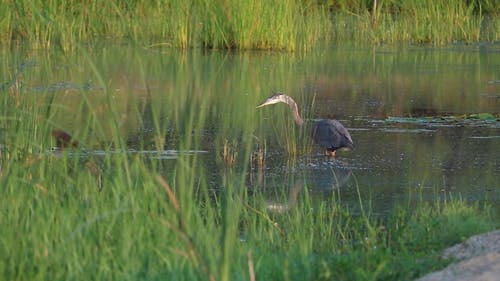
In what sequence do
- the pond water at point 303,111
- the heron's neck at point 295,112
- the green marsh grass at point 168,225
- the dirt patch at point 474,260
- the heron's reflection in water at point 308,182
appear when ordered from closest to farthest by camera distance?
the dirt patch at point 474,260, the green marsh grass at point 168,225, the heron's reflection in water at point 308,182, the pond water at point 303,111, the heron's neck at point 295,112

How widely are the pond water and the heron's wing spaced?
112mm

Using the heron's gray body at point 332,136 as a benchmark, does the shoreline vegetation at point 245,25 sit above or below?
above

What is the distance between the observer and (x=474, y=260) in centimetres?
387

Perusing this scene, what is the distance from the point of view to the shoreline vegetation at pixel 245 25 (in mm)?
13609

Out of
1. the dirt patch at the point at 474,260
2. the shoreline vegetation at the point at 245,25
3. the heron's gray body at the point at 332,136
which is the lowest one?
the dirt patch at the point at 474,260

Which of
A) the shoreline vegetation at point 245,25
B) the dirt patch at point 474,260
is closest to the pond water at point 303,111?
the shoreline vegetation at point 245,25

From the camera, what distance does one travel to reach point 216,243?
13.6ft

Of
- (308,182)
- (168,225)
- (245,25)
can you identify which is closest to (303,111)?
(308,182)

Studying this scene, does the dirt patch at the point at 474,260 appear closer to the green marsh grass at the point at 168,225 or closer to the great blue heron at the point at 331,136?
the green marsh grass at the point at 168,225

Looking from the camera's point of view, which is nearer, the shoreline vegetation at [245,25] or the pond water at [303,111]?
the pond water at [303,111]

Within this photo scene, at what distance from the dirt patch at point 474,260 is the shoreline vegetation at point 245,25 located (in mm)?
8076

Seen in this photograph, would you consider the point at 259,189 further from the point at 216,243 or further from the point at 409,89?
the point at 409,89

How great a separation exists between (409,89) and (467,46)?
4.40m

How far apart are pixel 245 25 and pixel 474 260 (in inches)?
400
